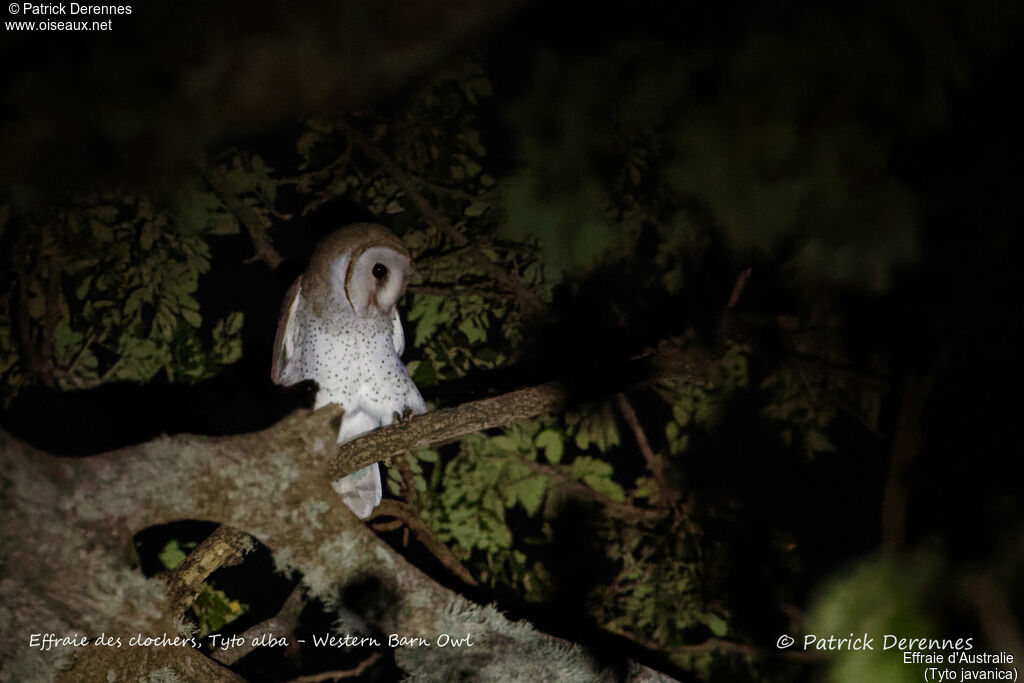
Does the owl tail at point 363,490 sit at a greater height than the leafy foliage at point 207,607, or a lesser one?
greater

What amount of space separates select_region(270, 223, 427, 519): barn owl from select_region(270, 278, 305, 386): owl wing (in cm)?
9

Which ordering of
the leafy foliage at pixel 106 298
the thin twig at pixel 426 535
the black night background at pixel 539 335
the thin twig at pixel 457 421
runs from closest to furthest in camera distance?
the black night background at pixel 539 335 → the thin twig at pixel 457 421 → the leafy foliage at pixel 106 298 → the thin twig at pixel 426 535

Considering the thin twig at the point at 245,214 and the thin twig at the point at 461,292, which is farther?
the thin twig at the point at 461,292

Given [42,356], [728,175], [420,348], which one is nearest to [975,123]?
[728,175]

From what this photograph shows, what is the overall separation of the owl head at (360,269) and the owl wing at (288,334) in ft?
0.43

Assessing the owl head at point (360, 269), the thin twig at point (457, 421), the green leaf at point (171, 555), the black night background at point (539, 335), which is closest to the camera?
the black night background at point (539, 335)

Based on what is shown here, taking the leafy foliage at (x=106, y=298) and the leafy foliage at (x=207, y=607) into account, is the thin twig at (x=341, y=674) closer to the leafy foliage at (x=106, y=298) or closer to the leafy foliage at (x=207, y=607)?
the leafy foliage at (x=207, y=607)

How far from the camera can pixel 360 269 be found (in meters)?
2.48

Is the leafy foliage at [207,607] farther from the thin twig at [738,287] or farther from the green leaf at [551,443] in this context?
the thin twig at [738,287]

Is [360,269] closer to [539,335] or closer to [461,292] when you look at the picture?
[461,292]

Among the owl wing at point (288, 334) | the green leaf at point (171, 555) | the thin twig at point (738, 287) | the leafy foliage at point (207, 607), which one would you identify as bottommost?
the leafy foliage at point (207, 607)

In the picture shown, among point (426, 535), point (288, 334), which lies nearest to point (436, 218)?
point (288, 334)

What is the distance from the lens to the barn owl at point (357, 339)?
2.48 metres

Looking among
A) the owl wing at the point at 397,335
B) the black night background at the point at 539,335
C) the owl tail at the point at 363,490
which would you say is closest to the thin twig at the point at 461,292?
the black night background at the point at 539,335
